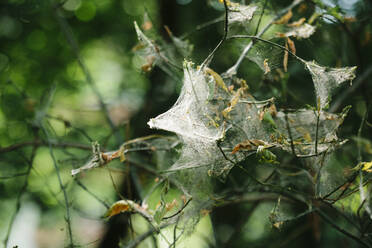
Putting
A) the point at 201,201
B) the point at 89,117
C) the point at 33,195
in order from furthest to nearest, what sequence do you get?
1. the point at 89,117
2. the point at 33,195
3. the point at 201,201

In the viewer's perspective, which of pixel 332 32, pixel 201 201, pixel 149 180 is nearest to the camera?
pixel 201 201

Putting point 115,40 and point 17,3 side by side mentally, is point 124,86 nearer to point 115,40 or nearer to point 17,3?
point 115,40

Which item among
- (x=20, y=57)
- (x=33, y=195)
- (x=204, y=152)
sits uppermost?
(x=20, y=57)

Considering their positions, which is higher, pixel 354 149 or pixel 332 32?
pixel 332 32

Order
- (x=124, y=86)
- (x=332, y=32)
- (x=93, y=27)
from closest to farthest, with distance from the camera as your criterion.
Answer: (x=332, y=32) → (x=124, y=86) → (x=93, y=27)

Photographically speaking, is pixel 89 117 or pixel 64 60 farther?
pixel 64 60

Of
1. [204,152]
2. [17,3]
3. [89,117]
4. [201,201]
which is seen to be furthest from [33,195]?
[204,152]

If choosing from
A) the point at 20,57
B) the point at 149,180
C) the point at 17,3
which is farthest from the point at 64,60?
the point at 149,180

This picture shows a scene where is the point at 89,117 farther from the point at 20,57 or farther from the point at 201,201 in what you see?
the point at 201,201

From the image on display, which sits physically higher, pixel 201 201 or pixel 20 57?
pixel 20 57
